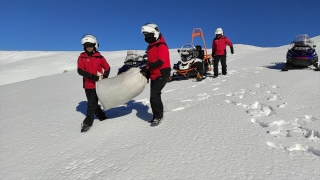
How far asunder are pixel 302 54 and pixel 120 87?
286 inches

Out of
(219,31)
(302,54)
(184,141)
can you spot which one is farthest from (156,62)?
(302,54)

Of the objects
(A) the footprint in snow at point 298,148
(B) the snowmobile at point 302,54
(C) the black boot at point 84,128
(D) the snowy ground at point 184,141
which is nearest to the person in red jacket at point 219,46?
(B) the snowmobile at point 302,54

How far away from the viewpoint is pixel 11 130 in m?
4.68

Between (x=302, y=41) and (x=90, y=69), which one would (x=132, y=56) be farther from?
(x=302, y=41)

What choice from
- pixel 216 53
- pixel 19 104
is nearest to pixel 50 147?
pixel 19 104

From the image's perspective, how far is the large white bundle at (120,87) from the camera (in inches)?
153

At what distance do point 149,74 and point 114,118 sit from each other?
1.21 m

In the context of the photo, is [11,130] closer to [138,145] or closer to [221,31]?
[138,145]

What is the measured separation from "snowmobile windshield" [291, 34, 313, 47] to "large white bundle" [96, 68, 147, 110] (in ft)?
23.7

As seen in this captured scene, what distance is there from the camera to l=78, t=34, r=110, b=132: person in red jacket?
4031 millimetres

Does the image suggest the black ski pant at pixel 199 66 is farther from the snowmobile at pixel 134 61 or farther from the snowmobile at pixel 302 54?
the snowmobile at pixel 302 54

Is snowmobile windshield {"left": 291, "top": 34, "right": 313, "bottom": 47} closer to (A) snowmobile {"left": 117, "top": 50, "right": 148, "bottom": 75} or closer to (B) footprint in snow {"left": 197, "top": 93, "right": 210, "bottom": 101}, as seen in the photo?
(B) footprint in snow {"left": 197, "top": 93, "right": 210, "bottom": 101}

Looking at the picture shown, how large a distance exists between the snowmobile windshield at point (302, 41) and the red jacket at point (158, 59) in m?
6.91

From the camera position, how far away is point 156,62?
12.3 ft
